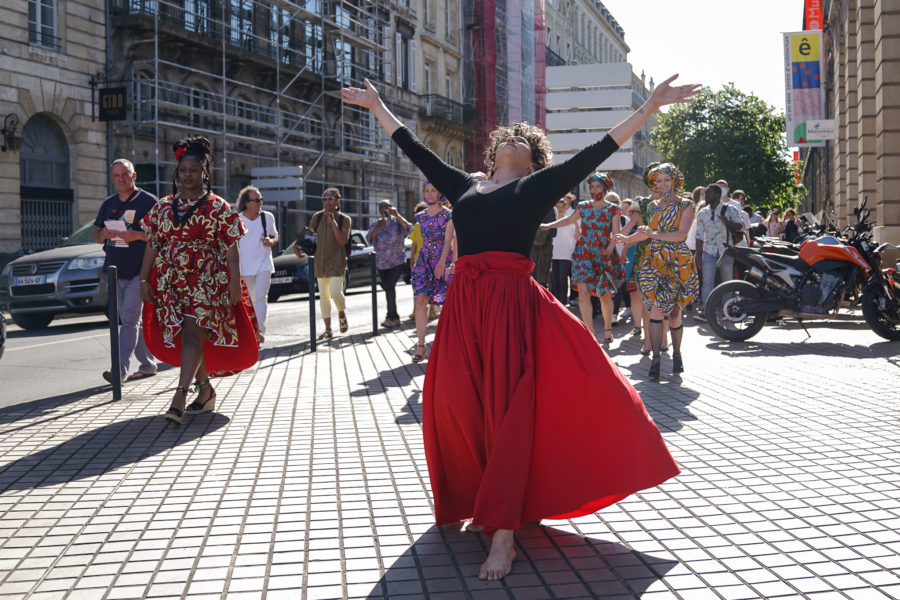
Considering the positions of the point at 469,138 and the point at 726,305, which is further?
the point at 469,138

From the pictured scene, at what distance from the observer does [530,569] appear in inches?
138

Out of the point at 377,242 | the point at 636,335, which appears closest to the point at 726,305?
the point at 636,335

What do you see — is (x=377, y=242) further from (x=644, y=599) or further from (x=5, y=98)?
(x=5, y=98)

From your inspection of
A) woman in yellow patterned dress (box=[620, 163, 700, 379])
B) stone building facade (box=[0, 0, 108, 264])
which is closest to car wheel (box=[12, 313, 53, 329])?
stone building facade (box=[0, 0, 108, 264])

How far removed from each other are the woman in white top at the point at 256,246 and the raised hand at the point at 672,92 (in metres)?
7.58

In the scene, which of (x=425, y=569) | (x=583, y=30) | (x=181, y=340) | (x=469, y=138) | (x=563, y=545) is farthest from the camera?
(x=583, y=30)

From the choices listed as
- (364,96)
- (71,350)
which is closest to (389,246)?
(71,350)

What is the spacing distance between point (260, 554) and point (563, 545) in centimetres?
118

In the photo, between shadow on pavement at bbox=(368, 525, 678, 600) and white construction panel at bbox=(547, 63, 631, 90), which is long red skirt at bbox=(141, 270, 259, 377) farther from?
white construction panel at bbox=(547, 63, 631, 90)

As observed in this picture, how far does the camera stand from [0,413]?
688 centimetres

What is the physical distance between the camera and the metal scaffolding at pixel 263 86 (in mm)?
25047

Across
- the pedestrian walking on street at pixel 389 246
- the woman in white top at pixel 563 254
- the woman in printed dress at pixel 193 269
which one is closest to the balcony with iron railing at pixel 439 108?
the pedestrian walking on street at pixel 389 246

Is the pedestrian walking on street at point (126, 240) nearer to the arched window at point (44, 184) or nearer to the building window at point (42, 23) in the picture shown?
the arched window at point (44, 184)

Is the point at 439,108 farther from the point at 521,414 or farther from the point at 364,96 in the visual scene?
the point at 521,414
